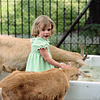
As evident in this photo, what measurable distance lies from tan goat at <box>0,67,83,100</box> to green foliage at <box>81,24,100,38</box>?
5.33m

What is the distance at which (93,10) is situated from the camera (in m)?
8.59

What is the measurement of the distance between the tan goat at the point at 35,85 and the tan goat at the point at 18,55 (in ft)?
5.13

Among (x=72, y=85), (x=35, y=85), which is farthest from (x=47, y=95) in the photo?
(x=72, y=85)

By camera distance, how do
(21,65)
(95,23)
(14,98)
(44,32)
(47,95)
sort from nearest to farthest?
(14,98) → (47,95) → (44,32) → (21,65) → (95,23)

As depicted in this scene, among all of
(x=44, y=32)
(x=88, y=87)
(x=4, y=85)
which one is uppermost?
(x=44, y=32)

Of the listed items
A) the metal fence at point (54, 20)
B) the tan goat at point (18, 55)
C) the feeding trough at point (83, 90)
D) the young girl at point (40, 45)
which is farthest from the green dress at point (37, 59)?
the metal fence at point (54, 20)

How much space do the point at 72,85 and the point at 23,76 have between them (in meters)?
0.83

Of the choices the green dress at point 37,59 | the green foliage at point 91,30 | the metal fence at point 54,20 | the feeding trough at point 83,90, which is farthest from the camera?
the metal fence at point 54,20

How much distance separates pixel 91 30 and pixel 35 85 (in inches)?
231

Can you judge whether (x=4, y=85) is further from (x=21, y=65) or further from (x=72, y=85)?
(x=21, y=65)

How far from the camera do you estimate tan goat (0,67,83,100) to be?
2.53m

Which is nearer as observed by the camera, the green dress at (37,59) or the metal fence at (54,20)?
the green dress at (37,59)

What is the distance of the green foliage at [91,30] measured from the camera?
26.4 feet

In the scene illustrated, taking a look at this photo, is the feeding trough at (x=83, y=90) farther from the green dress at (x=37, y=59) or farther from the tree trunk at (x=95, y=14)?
the tree trunk at (x=95, y=14)
